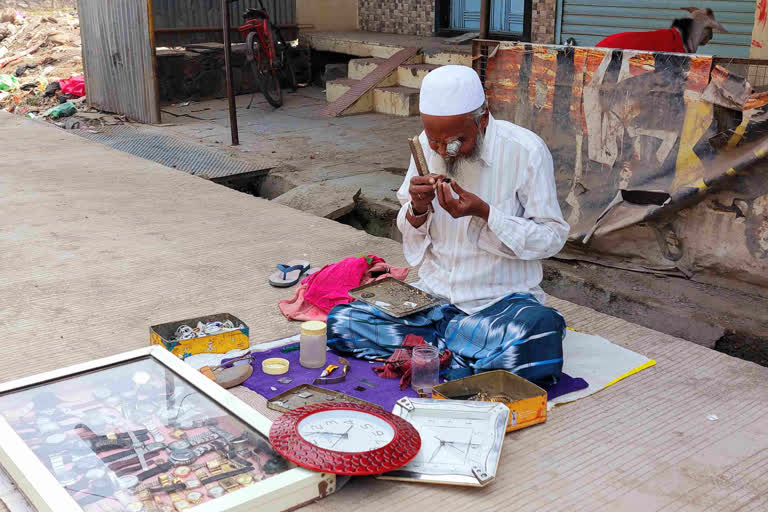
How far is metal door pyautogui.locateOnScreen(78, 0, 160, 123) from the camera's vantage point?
9305mm

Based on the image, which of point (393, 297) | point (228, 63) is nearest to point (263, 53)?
point (228, 63)

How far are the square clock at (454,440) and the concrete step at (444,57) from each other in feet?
22.9

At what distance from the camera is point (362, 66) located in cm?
1034

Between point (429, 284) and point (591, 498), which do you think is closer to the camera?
point (591, 498)

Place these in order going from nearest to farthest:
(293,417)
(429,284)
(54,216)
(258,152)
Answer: (293,417), (429,284), (54,216), (258,152)

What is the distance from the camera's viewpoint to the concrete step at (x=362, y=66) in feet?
33.6

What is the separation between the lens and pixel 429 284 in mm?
3406

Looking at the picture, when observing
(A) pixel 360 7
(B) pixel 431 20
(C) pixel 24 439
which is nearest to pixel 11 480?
(C) pixel 24 439

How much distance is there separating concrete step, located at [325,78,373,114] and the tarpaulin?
182 inches

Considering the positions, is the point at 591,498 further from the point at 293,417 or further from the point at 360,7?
the point at 360,7

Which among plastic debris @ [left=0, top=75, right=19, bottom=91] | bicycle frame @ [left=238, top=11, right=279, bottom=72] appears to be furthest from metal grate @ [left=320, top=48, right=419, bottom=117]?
plastic debris @ [left=0, top=75, right=19, bottom=91]

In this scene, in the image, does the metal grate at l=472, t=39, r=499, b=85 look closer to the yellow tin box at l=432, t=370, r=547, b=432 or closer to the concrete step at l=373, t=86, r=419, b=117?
the yellow tin box at l=432, t=370, r=547, b=432

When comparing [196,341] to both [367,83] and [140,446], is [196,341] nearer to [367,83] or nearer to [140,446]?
[140,446]

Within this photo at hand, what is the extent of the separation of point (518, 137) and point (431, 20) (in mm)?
8518
